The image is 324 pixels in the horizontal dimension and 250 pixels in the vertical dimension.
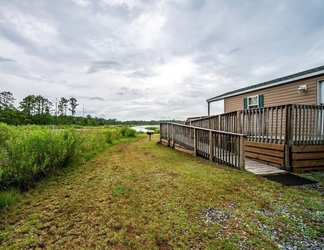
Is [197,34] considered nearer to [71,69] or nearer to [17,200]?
[71,69]

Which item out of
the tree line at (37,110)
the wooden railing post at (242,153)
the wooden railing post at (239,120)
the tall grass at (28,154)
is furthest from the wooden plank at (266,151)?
the tree line at (37,110)

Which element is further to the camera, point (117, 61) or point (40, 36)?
point (117, 61)

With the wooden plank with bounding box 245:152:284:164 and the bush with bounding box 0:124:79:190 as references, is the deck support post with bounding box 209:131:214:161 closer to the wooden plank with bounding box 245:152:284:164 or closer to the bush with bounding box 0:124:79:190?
the wooden plank with bounding box 245:152:284:164

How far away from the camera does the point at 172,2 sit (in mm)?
8625

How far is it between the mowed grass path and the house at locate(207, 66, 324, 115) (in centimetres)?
506

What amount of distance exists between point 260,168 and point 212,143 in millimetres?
1668

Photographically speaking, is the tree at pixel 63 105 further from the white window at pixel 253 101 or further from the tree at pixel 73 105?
the white window at pixel 253 101

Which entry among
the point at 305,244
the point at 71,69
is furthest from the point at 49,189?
the point at 71,69

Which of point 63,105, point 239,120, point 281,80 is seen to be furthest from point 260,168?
point 63,105

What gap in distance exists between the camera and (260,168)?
16.4ft

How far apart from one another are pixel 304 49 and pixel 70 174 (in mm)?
13455

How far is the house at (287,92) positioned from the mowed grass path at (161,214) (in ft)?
16.6

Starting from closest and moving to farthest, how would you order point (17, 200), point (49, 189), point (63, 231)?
point (63, 231) → point (17, 200) → point (49, 189)

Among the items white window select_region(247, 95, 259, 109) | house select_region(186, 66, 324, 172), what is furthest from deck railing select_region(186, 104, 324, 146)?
white window select_region(247, 95, 259, 109)
